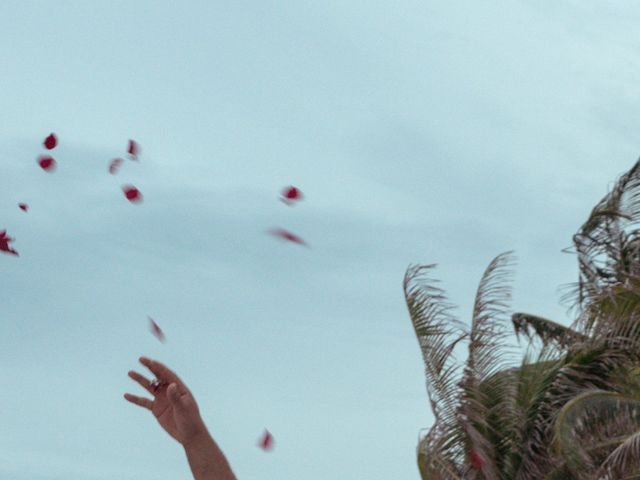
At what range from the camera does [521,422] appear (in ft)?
58.4

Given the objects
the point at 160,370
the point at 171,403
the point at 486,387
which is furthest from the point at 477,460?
the point at 171,403

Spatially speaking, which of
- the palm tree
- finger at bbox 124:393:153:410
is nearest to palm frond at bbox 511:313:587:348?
the palm tree

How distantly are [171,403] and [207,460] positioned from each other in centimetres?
25

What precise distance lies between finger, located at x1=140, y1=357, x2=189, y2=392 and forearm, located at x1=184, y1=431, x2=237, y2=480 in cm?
26

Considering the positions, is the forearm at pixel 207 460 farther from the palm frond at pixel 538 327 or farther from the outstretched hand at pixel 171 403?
the palm frond at pixel 538 327

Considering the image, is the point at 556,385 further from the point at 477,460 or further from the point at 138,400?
the point at 138,400

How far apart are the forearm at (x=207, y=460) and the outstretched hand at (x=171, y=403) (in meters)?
Answer: 0.03

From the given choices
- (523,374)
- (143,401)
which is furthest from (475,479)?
(143,401)

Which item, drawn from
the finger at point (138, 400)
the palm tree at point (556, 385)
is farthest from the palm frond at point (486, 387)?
the finger at point (138, 400)

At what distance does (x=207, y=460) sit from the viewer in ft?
14.0

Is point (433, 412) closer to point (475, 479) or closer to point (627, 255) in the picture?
point (475, 479)

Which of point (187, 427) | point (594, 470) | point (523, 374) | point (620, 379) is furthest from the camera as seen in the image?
point (523, 374)

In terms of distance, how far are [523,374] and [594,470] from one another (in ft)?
9.83

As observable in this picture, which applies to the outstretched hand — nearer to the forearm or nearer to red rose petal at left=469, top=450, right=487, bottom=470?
the forearm
